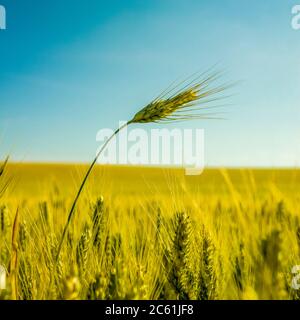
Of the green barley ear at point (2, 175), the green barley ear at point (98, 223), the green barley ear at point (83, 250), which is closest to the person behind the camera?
the green barley ear at point (2, 175)

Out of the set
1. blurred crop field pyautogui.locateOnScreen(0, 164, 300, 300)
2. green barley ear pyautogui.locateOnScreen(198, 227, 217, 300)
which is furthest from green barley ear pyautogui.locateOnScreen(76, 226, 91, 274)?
green barley ear pyautogui.locateOnScreen(198, 227, 217, 300)

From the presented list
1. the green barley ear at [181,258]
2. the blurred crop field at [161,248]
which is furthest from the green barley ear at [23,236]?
the green barley ear at [181,258]

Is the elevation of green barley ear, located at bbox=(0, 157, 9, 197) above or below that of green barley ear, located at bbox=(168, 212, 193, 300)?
above

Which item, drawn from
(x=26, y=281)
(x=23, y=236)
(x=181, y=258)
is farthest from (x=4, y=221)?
(x=181, y=258)

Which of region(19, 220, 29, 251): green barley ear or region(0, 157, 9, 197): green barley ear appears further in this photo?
region(19, 220, 29, 251): green barley ear

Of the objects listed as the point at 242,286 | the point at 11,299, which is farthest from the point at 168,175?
the point at 11,299

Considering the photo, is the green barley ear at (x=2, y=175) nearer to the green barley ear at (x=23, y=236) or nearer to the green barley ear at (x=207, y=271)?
the green barley ear at (x=23, y=236)

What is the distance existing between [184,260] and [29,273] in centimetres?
38

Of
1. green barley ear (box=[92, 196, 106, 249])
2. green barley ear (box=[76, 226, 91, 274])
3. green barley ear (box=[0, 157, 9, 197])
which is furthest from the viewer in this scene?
green barley ear (box=[92, 196, 106, 249])

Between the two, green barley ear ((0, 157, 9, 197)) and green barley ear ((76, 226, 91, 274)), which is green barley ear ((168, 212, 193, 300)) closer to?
green barley ear ((76, 226, 91, 274))

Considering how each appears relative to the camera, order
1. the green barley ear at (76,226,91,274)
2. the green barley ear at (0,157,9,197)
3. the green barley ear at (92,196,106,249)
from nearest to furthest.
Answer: the green barley ear at (0,157,9,197) → the green barley ear at (76,226,91,274) → the green barley ear at (92,196,106,249)

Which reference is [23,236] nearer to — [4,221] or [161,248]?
[4,221]

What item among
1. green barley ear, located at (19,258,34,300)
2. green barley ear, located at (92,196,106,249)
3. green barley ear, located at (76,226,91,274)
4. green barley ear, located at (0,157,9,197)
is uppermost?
green barley ear, located at (0,157,9,197)
